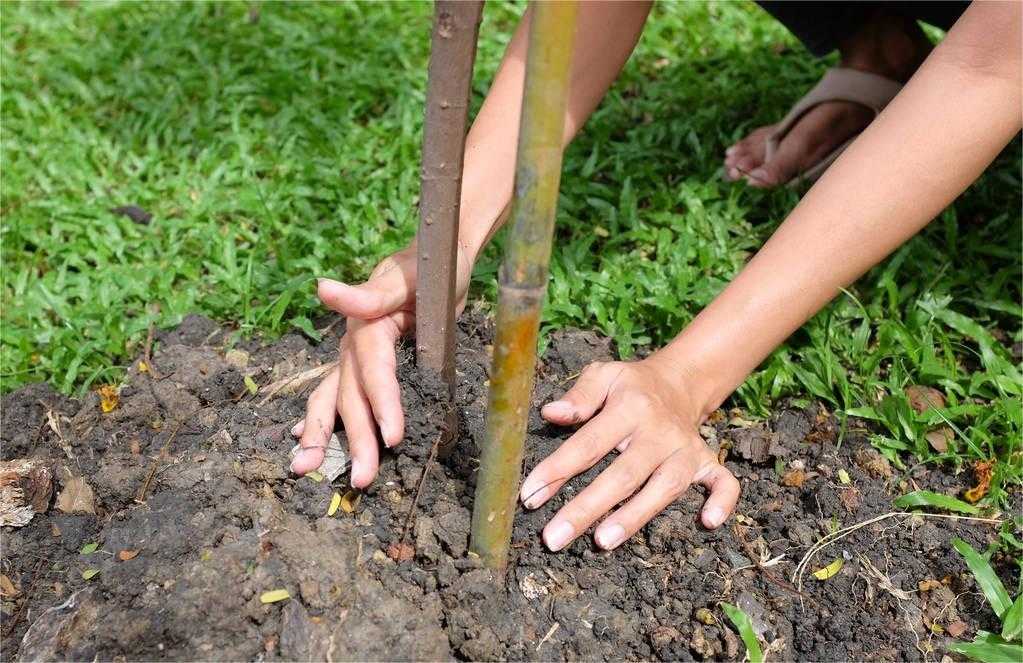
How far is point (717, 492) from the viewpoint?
2098mm

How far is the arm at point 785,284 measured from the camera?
78.2 inches

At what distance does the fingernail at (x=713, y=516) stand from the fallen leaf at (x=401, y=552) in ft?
2.01

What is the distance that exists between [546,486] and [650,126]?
2.06 m

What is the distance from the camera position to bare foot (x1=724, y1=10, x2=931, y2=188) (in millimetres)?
3301

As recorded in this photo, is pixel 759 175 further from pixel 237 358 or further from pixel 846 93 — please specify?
pixel 237 358

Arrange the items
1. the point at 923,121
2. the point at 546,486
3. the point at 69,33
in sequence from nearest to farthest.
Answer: the point at 546,486 < the point at 923,121 < the point at 69,33

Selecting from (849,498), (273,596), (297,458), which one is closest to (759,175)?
(849,498)

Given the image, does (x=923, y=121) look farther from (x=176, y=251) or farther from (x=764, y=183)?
(x=176, y=251)

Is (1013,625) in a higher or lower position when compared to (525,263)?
lower

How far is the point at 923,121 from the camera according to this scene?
2102mm

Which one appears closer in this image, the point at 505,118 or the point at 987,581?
the point at 987,581

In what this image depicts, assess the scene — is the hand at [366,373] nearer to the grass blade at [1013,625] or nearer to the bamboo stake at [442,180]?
the bamboo stake at [442,180]

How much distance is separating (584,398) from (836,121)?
1.85 m

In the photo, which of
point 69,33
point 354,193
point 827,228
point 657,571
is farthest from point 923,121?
point 69,33
